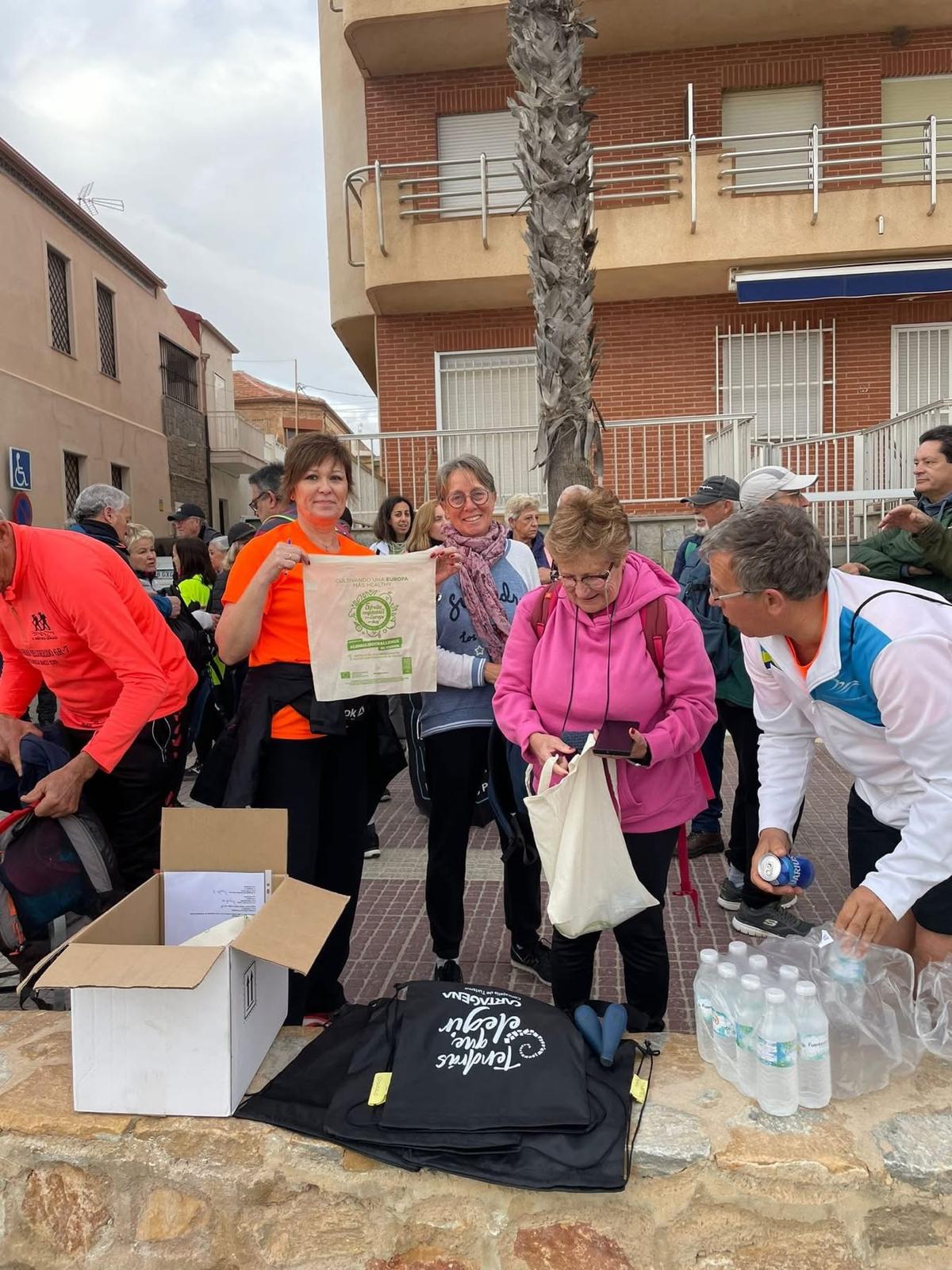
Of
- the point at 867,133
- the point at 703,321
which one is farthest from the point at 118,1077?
the point at 867,133

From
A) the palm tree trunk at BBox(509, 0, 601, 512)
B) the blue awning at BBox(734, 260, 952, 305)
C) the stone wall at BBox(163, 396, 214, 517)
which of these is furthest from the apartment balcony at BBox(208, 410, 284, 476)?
the palm tree trunk at BBox(509, 0, 601, 512)

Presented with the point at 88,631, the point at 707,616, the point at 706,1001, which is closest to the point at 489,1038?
the point at 706,1001

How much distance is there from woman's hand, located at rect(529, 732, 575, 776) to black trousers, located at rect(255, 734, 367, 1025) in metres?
A: 0.77

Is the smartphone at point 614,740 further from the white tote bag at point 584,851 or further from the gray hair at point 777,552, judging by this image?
the gray hair at point 777,552

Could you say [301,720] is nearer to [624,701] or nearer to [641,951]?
[624,701]

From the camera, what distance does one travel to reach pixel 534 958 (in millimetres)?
3787

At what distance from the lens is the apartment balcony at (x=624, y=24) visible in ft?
41.3

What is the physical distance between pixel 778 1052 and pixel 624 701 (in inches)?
40.2

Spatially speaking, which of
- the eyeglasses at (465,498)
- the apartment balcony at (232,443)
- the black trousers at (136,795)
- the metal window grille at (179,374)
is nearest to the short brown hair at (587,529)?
the eyeglasses at (465,498)

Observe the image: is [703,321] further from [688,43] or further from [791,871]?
[791,871]

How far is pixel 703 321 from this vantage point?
1373 cm

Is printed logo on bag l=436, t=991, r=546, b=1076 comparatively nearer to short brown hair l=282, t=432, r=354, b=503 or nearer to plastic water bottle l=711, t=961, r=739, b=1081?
plastic water bottle l=711, t=961, r=739, b=1081

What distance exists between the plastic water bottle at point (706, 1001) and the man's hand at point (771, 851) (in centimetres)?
24

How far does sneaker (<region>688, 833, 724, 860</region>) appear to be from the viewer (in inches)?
206
